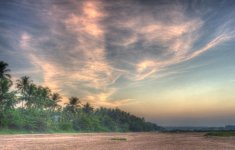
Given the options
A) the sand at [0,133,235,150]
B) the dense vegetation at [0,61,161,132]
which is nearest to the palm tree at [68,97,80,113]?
the dense vegetation at [0,61,161,132]

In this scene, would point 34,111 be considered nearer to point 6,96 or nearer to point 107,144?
point 6,96

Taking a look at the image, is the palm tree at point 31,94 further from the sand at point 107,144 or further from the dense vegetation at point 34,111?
the sand at point 107,144

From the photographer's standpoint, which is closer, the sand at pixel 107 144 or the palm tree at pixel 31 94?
the sand at pixel 107 144

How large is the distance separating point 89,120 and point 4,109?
194ft

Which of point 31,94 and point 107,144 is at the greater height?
point 31,94

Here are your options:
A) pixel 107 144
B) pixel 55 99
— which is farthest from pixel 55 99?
pixel 107 144

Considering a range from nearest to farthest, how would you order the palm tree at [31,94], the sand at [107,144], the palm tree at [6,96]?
1. the sand at [107,144]
2. the palm tree at [6,96]
3. the palm tree at [31,94]

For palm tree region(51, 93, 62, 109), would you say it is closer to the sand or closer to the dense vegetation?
the dense vegetation

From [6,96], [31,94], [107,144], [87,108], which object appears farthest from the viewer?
[87,108]

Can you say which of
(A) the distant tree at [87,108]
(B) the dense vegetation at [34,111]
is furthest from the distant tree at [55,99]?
(A) the distant tree at [87,108]

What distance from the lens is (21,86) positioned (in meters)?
95.4

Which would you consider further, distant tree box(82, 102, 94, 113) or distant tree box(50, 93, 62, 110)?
distant tree box(82, 102, 94, 113)

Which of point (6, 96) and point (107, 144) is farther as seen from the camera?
point (6, 96)

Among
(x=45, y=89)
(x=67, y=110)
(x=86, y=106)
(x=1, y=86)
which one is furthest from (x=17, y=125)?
(x=86, y=106)
